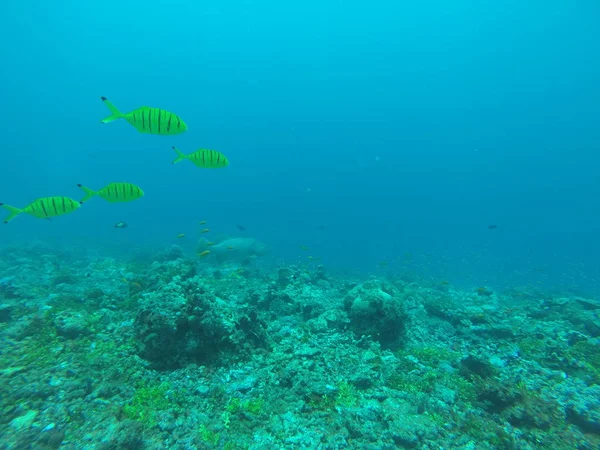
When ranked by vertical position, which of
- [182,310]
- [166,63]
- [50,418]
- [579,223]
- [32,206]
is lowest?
[579,223]

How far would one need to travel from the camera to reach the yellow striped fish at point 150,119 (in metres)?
5.04

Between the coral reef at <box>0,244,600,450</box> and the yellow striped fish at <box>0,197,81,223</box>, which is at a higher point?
the yellow striped fish at <box>0,197,81,223</box>

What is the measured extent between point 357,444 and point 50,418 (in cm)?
430

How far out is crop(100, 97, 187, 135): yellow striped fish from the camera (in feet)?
16.5

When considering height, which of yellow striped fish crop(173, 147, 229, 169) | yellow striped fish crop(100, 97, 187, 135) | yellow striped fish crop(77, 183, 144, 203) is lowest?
yellow striped fish crop(77, 183, 144, 203)

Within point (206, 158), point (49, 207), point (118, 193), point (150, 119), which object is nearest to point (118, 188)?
point (118, 193)

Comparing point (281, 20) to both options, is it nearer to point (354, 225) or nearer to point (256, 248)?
point (354, 225)

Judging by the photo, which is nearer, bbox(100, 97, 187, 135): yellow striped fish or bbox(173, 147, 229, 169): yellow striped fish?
bbox(100, 97, 187, 135): yellow striped fish

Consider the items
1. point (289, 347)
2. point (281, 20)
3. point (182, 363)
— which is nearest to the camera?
point (182, 363)

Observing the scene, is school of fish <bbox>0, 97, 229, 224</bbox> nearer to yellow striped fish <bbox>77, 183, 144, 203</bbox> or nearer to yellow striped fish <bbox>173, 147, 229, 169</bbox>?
yellow striped fish <bbox>77, 183, 144, 203</bbox>

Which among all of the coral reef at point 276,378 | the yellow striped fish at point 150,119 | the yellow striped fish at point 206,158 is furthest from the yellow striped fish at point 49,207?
the coral reef at point 276,378

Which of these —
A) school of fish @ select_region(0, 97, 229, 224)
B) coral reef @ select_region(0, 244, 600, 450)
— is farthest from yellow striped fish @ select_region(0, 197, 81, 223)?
coral reef @ select_region(0, 244, 600, 450)

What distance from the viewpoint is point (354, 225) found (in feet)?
333

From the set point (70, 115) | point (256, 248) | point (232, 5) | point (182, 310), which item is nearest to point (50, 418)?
point (182, 310)
